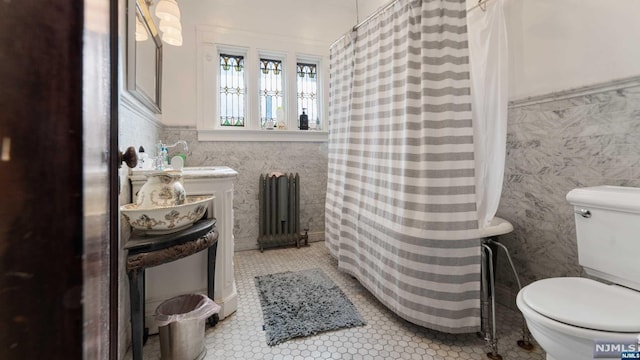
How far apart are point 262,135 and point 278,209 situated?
0.82 metres

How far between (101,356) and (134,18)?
1781 mm

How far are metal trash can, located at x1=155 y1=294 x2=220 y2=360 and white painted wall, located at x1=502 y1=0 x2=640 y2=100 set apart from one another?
88.9 inches

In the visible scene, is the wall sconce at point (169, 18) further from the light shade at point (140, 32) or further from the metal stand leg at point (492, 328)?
the metal stand leg at point (492, 328)

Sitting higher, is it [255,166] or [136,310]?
[255,166]

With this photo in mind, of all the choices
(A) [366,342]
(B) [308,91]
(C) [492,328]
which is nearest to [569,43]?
(C) [492,328]

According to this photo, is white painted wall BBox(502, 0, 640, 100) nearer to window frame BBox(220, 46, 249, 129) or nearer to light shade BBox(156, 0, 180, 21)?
light shade BBox(156, 0, 180, 21)

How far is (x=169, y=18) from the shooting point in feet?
5.94

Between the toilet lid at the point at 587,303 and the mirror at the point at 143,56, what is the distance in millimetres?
2126

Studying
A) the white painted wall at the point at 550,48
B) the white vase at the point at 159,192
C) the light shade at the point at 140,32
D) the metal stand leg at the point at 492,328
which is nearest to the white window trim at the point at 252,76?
the white painted wall at the point at 550,48

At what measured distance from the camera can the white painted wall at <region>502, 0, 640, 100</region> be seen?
1.40 m

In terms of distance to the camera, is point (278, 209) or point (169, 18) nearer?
point (169, 18)

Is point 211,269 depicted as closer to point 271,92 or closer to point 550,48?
point 271,92

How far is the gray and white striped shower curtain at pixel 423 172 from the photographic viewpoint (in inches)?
61.6

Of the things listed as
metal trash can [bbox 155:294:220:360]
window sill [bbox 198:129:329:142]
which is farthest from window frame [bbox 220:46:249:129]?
metal trash can [bbox 155:294:220:360]
